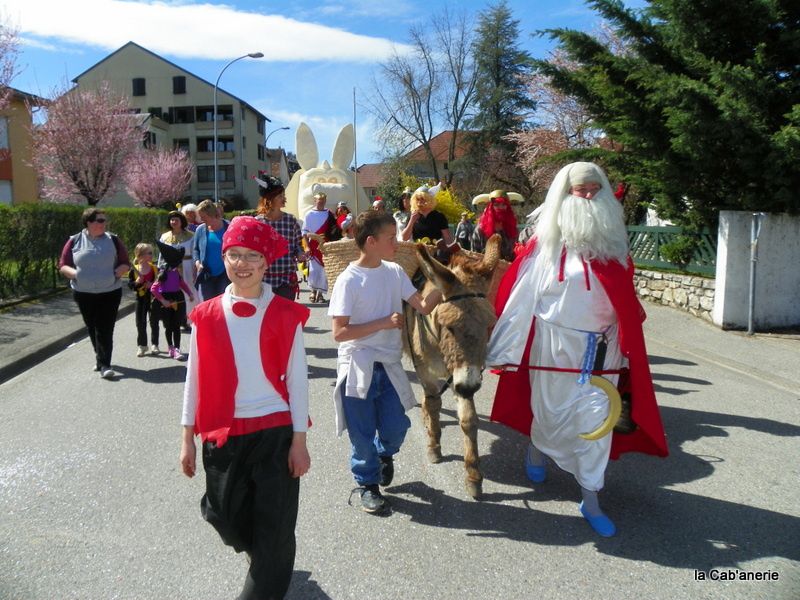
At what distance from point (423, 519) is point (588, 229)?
195 centimetres

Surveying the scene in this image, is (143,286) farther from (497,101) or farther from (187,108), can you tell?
(187,108)

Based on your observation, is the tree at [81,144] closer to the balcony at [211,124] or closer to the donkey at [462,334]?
the balcony at [211,124]

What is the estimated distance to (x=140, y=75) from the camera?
5803cm

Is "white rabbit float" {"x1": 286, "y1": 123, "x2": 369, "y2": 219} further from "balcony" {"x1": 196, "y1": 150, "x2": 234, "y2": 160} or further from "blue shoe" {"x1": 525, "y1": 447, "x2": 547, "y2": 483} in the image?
"balcony" {"x1": 196, "y1": 150, "x2": 234, "y2": 160}

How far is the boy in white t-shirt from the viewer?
3.55m

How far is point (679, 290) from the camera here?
1091 centimetres

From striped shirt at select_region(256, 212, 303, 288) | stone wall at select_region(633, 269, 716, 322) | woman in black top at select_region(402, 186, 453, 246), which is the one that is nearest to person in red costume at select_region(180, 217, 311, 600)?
striped shirt at select_region(256, 212, 303, 288)

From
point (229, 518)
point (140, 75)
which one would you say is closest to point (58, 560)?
point (229, 518)

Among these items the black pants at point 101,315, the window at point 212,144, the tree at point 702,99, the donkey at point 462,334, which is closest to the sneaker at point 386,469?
the donkey at point 462,334

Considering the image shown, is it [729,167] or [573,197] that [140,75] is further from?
[573,197]

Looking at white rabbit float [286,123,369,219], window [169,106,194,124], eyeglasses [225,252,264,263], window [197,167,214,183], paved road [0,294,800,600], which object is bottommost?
paved road [0,294,800,600]

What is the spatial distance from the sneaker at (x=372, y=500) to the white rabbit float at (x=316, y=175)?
14.4m

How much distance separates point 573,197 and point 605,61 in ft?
30.7

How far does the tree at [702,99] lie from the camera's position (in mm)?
8812
